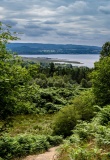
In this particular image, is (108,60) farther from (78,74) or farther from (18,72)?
(78,74)

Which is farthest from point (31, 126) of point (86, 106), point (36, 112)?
point (36, 112)

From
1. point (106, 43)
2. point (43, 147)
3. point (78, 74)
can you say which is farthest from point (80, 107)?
point (78, 74)

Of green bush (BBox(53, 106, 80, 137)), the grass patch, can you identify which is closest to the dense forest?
green bush (BBox(53, 106, 80, 137))

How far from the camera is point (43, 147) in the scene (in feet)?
72.3

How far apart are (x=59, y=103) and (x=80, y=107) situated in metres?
30.7

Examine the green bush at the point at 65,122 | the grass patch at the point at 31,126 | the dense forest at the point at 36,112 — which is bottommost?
the grass patch at the point at 31,126

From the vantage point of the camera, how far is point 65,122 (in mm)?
29594

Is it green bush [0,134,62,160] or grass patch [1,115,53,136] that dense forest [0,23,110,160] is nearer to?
green bush [0,134,62,160]

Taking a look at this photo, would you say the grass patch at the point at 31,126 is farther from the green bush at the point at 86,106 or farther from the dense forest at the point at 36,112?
the green bush at the point at 86,106

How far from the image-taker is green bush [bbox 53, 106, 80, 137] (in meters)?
29.4

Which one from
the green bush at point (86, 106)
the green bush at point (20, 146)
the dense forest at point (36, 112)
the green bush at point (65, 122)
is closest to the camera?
the dense forest at point (36, 112)

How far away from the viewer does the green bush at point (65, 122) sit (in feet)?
96.4

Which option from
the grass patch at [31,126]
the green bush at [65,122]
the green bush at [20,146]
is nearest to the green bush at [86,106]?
the green bush at [65,122]

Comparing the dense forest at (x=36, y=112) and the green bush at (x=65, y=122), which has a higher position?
the dense forest at (x=36, y=112)
